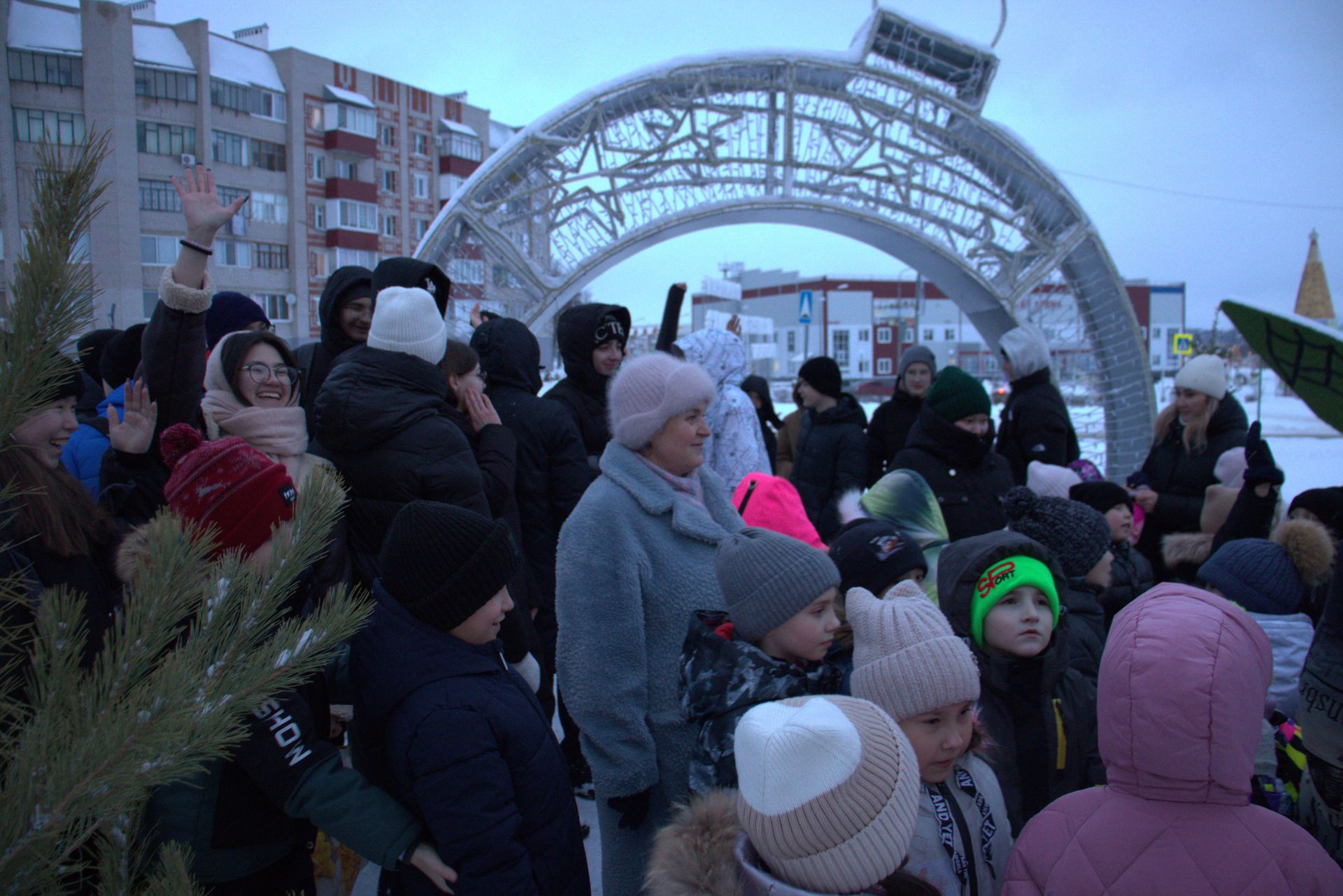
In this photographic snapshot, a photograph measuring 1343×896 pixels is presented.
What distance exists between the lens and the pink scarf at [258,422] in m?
2.38

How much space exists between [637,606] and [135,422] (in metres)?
1.72

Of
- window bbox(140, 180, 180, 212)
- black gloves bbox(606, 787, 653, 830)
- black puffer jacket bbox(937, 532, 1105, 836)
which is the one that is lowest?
black gloves bbox(606, 787, 653, 830)

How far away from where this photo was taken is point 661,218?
7.41m

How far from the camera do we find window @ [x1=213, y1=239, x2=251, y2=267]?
29.1m

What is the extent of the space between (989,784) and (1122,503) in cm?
204

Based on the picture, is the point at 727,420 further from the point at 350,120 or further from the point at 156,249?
the point at 350,120

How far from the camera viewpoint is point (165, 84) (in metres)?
27.0

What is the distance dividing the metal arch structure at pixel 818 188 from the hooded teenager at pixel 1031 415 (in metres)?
2.68

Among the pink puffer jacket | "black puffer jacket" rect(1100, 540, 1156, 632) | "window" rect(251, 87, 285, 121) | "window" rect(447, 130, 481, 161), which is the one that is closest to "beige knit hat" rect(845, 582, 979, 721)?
the pink puffer jacket

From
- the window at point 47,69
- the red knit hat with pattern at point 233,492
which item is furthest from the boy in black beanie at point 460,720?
the window at point 47,69

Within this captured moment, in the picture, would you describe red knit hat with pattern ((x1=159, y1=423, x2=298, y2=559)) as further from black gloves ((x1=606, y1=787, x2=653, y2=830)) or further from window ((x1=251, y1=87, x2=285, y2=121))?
window ((x1=251, y1=87, x2=285, y2=121))

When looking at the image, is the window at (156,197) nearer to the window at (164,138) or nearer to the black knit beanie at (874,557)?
the window at (164,138)

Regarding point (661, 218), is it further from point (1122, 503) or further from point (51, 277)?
point (51, 277)

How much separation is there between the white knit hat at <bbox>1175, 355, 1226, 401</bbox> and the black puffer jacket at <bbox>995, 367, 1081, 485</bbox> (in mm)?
733
